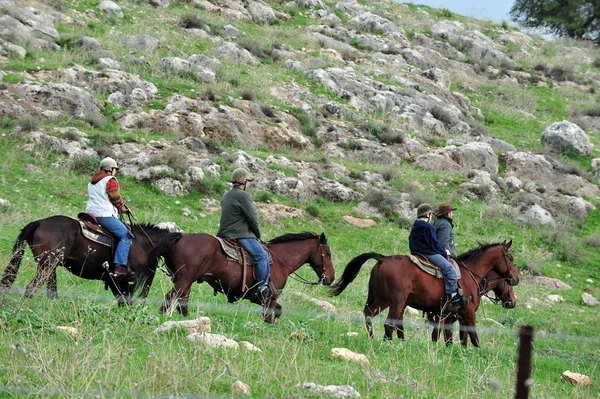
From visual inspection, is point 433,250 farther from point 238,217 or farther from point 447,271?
point 238,217

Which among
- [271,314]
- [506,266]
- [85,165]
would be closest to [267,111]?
[85,165]

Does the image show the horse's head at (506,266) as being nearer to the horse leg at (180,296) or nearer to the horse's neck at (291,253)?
the horse's neck at (291,253)

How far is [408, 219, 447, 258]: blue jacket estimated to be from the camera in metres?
11.6

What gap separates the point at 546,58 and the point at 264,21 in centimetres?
1980

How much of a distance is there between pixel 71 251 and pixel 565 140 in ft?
86.9

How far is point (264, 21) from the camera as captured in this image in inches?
1545

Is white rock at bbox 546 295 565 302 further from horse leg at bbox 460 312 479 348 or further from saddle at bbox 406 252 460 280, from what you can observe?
saddle at bbox 406 252 460 280

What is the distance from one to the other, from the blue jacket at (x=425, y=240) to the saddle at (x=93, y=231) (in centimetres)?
482

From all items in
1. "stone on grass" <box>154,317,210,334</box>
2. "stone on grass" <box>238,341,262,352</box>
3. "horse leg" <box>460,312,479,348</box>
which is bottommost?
"horse leg" <box>460,312,479,348</box>

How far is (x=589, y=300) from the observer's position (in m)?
18.9

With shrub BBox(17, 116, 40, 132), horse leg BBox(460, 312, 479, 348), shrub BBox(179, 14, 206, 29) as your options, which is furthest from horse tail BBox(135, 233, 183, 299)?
shrub BBox(179, 14, 206, 29)

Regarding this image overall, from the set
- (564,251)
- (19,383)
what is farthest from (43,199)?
(564,251)

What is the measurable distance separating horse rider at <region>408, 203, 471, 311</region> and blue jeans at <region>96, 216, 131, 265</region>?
181 inches

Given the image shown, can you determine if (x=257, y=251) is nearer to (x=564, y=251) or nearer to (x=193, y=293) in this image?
(x=193, y=293)
